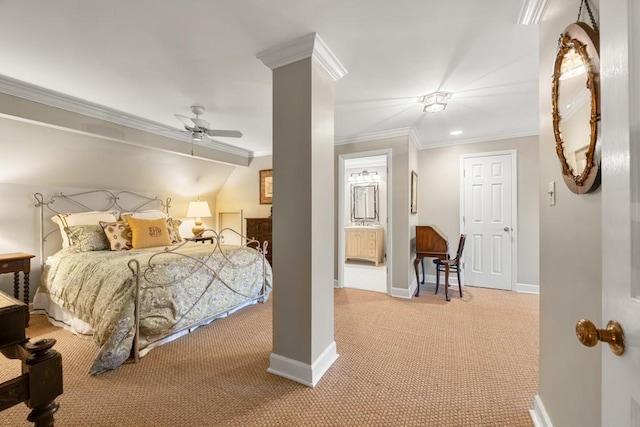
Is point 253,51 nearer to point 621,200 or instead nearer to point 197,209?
point 621,200

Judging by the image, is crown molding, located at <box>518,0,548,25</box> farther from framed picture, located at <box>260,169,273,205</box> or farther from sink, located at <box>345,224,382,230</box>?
sink, located at <box>345,224,382,230</box>

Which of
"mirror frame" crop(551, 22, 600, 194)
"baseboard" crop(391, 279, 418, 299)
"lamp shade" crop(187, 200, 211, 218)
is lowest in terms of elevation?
Result: "baseboard" crop(391, 279, 418, 299)

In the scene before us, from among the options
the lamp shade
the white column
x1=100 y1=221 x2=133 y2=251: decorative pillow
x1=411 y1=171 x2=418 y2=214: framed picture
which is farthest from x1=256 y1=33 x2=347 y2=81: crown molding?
the lamp shade

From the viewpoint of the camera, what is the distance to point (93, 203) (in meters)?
3.86

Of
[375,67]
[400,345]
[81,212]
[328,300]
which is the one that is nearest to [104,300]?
[328,300]

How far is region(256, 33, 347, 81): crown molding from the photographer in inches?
72.7

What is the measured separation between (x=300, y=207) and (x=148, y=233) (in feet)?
8.61

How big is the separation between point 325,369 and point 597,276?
171cm

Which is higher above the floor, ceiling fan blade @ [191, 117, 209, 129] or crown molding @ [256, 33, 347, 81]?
crown molding @ [256, 33, 347, 81]

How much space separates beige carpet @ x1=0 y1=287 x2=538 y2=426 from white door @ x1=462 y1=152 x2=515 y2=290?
1.38 metres

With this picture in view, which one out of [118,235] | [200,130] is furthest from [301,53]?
[118,235]

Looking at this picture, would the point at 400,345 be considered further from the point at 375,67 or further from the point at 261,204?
the point at 261,204

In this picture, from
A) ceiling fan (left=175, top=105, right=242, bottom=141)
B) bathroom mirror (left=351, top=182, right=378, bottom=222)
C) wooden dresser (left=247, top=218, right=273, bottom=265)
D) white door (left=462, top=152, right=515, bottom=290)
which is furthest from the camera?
bathroom mirror (left=351, top=182, right=378, bottom=222)

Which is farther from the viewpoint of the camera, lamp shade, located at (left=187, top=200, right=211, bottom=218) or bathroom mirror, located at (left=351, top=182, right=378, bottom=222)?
bathroom mirror, located at (left=351, top=182, right=378, bottom=222)
